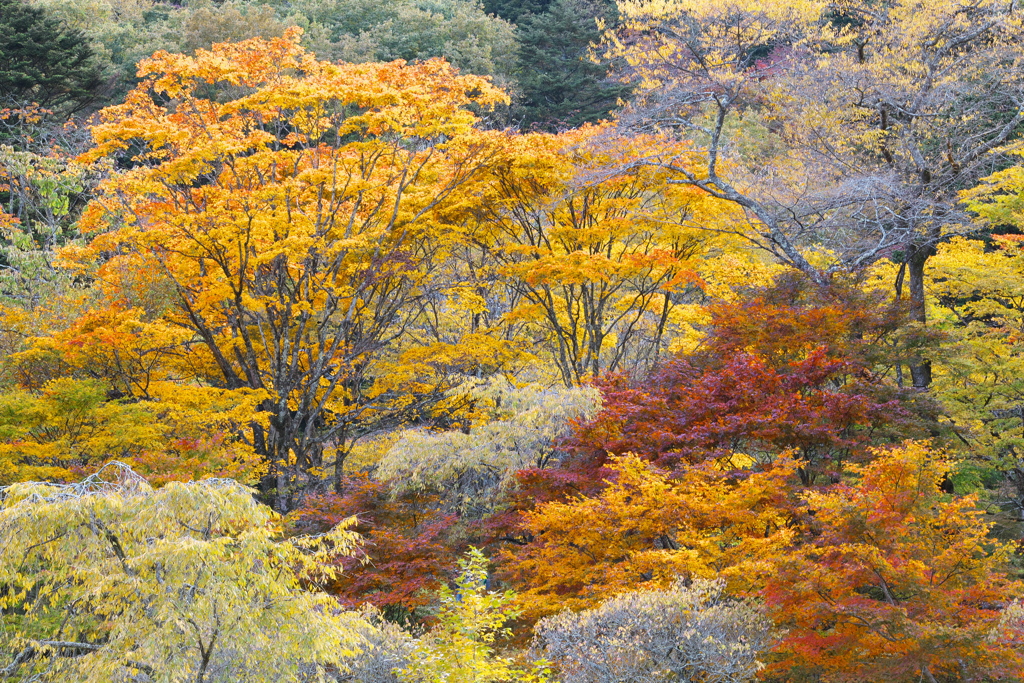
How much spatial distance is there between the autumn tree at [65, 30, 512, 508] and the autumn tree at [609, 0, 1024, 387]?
14.0 feet

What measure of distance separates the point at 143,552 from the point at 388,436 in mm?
12397

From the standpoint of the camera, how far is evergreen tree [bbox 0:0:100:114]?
25.7 m

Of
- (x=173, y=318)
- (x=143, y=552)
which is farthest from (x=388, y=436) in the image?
(x=143, y=552)

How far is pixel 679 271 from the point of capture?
1659 centimetres

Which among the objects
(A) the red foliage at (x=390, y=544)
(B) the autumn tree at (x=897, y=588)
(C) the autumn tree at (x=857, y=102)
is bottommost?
(A) the red foliage at (x=390, y=544)

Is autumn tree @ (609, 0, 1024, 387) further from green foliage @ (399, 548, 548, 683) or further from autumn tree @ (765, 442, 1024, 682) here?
green foliage @ (399, 548, 548, 683)

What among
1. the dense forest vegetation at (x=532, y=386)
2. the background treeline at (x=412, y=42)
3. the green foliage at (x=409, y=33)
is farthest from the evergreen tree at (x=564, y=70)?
the dense forest vegetation at (x=532, y=386)

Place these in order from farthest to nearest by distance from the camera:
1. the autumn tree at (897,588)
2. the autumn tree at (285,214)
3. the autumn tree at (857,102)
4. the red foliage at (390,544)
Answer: the autumn tree at (857,102) < the autumn tree at (285,214) < the red foliage at (390,544) < the autumn tree at (897,588)

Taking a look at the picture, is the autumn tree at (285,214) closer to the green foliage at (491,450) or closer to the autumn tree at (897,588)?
the green foliage at (491,450)

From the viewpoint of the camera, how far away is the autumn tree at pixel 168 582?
5.36 m

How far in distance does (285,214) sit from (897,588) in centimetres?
1183

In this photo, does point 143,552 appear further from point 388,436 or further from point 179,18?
point 179,18

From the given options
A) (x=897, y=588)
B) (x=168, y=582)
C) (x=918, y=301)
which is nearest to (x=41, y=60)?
(x=918, y=301)

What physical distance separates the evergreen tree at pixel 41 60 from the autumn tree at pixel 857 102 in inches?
747
